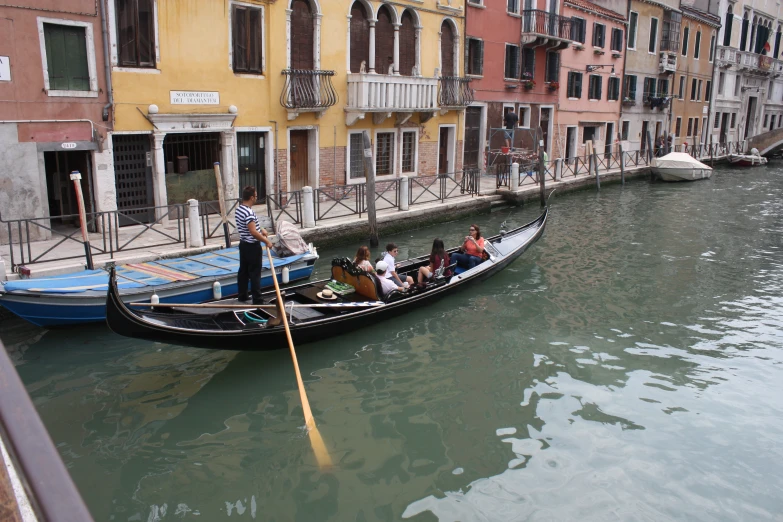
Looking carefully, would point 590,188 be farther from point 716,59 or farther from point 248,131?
point 716,59

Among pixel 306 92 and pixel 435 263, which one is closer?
pixel 435 263

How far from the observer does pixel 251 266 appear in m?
7.13

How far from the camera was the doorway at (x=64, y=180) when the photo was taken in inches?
401

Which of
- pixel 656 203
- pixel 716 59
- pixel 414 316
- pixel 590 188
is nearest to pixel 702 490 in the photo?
pixel 414 316

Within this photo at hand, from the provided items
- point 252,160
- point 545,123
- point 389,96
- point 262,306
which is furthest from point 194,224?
point 545,123

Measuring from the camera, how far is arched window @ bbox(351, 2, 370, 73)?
14562mm

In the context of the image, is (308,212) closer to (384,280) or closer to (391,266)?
(391,266)

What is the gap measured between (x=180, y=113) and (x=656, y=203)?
1343 cm

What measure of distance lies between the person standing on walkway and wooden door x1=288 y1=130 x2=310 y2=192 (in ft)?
22.4

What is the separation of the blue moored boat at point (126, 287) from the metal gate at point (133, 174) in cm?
261

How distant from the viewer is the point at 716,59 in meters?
34.2

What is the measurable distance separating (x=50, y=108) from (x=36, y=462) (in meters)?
9.89

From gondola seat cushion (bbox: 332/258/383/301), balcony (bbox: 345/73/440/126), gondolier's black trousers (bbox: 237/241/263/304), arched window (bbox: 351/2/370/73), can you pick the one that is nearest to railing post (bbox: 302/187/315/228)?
gondola seat cushion (bbox: 332/258/383/301)

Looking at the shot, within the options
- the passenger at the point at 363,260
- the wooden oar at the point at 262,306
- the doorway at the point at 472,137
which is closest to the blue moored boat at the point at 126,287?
the wooden oar at the point at 262,306
